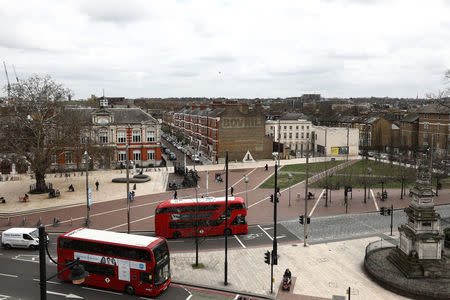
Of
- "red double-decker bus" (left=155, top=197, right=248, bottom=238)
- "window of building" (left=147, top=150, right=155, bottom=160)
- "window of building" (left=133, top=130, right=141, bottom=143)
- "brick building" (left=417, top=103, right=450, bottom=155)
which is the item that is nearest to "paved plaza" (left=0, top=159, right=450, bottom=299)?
"red double-decker bus" (left=155, top=197, right=248, bottom=238)

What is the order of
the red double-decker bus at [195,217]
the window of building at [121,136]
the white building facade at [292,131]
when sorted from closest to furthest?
the red double-decker bus at [195,217] → the window of building at [121,136] → the white building facade at [292,131]

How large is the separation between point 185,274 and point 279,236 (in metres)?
10.4

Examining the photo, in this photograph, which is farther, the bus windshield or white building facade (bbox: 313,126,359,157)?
white building facade (bbox: 313,126,359,157)

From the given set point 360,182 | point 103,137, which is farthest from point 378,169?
point 103,137

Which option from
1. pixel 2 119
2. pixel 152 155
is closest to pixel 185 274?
pixel 2 119

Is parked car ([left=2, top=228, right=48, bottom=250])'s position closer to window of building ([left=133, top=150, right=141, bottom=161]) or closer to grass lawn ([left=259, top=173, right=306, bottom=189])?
grass lawn ([left=259, top=173, right=306, bottom=189])

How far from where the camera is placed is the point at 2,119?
48500 mm

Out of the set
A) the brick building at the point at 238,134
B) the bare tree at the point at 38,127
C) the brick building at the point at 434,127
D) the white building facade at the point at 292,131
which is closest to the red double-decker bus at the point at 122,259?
the bare tree at the point at 38,127

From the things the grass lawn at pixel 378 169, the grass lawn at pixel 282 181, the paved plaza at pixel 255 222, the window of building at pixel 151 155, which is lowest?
the paved plaza at pixel 255 222

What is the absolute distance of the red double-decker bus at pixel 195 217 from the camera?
30.4m

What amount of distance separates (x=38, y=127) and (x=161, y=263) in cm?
3252

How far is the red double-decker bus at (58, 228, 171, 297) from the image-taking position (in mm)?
20578

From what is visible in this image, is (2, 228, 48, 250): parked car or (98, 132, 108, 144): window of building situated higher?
(98, 132, 108, 144): window of building

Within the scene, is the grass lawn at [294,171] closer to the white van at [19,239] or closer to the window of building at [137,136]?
the window of building at [137,136]
